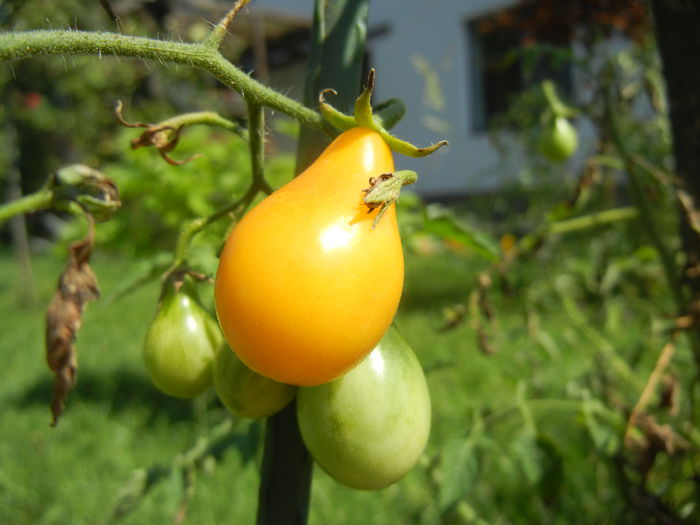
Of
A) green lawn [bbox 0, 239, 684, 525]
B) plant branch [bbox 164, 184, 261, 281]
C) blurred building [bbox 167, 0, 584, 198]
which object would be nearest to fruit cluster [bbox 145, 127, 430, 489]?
plant branch [bbox 164, 184, 261, 281]

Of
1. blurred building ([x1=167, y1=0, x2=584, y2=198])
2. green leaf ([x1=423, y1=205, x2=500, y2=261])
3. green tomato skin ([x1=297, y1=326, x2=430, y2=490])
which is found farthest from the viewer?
blurred building ([x1=167, y1=0, x2=584, y2=198])

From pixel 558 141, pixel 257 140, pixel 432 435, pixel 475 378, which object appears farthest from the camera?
pixel 475 378

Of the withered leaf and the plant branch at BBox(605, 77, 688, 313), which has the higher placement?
the withered leaf

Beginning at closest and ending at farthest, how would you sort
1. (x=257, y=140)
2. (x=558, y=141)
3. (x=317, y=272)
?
(x=317, y=272)
(x=257, y=140)
(x=558, y=141)

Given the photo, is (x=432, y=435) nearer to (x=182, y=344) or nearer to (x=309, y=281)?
(x=182, y=344)

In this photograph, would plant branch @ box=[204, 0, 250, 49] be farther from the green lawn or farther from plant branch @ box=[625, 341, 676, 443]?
plant branch @ box=[625, 341, 676, 443]

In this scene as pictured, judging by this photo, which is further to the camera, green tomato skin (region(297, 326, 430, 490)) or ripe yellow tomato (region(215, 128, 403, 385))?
green tomato skin (region(297, 326, 430, 490))

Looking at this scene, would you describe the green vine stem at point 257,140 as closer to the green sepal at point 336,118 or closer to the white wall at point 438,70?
the green sepal at point 336,118

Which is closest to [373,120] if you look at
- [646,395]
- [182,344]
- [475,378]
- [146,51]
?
[146,51]
